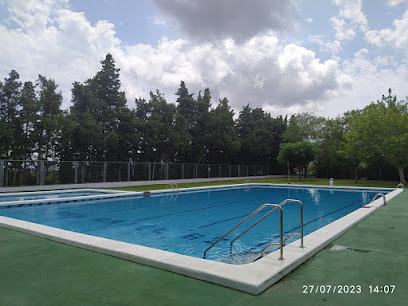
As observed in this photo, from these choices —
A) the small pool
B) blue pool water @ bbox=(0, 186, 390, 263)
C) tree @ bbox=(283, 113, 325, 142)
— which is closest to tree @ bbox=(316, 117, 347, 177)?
tree @ bbox=(283, 113, 325, 142)

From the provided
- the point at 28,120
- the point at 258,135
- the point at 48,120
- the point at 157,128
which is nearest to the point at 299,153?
the point at 258,135

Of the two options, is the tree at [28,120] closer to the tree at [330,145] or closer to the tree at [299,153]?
the tree at [299,153]

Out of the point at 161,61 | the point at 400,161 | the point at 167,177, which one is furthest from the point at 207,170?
the point at 400,161

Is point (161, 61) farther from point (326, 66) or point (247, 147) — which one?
point (247, 147)

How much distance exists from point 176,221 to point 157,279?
6.70m

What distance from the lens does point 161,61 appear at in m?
17.3

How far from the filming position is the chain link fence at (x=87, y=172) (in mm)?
17359

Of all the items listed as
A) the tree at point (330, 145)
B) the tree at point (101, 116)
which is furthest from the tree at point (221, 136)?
the tree at point (330, 145)

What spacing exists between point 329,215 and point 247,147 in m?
26.3

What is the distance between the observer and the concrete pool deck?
287cm

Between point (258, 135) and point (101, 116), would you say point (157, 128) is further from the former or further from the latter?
A: point (258, 135)

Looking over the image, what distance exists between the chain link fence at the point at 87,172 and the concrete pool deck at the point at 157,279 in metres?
14.5

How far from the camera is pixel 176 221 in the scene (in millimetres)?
10055

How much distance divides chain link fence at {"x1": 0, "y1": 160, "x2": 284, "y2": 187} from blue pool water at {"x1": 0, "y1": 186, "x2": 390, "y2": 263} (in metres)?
Answer: 6.51
